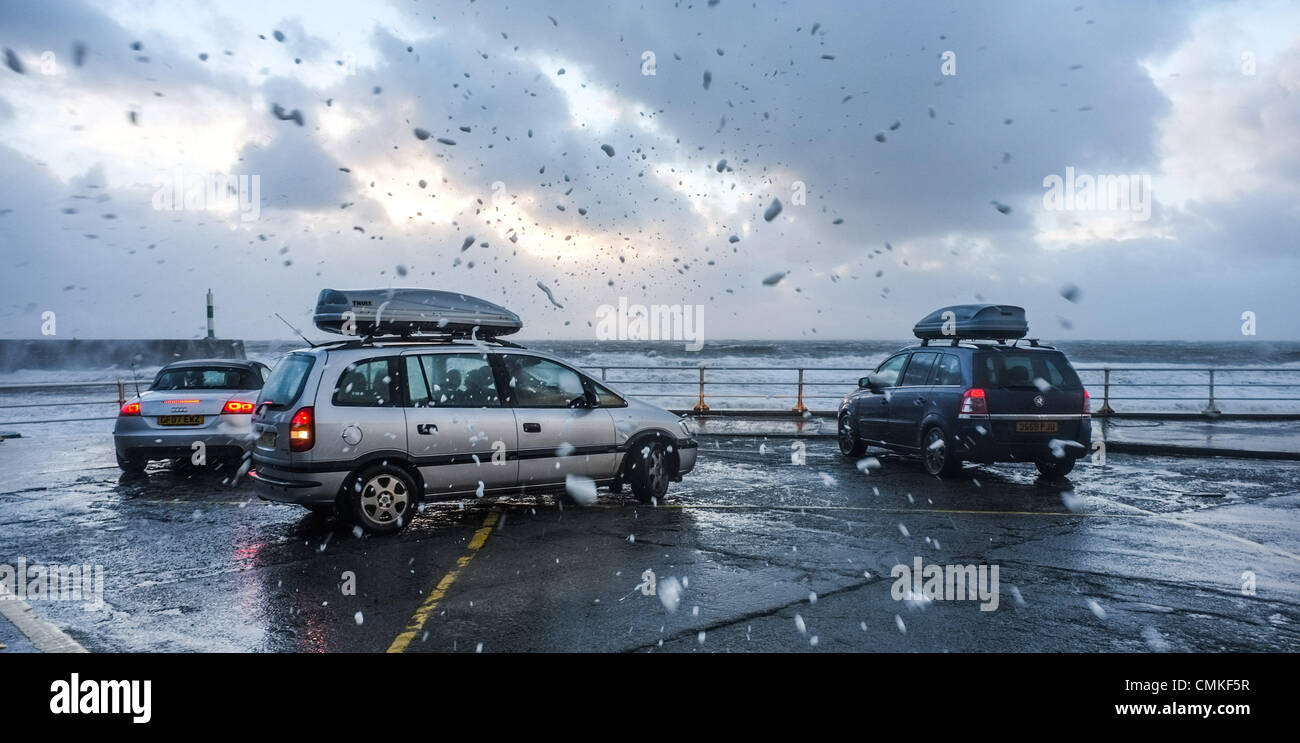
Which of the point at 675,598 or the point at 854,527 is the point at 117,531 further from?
the point at 854,527

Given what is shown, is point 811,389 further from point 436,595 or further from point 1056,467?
point 436,595

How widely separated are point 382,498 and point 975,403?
6656 mm

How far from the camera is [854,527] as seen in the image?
7.41m

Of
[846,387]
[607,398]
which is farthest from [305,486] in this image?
[846,387]

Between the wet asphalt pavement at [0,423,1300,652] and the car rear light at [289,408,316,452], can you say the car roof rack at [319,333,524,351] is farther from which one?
the wet asphalt pavement at [0,423,1300,652]

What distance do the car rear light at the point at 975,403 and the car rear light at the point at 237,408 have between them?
28.5 ft

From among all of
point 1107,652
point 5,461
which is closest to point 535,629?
point 1107,652

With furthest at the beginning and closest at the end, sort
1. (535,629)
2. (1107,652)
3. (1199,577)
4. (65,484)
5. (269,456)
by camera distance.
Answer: (65,484) → (269,456) → (1199,577) → (535,629) → (1107,652)

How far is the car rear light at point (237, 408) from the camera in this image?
10.6 meters

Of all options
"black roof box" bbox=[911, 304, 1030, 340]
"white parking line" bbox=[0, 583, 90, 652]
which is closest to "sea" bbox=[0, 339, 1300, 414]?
"black roof box" bbox=[911, 304, 1030, 340]

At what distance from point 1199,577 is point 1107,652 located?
6.89ft

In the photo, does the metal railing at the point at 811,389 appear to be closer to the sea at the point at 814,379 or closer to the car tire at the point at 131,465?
the sea at the point at 814,379

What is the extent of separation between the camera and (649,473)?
28.0 feet
